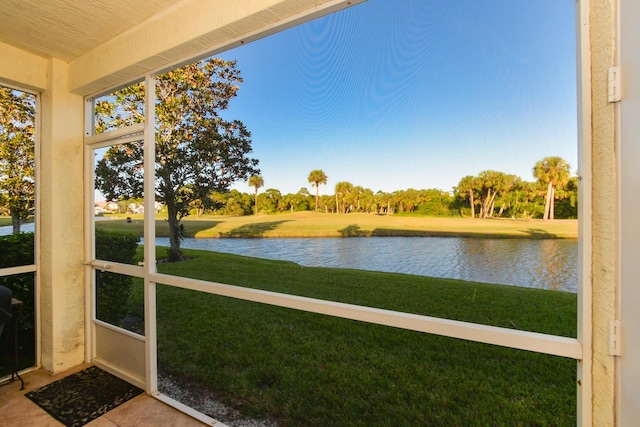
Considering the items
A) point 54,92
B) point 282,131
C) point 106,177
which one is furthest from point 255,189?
point 54,92

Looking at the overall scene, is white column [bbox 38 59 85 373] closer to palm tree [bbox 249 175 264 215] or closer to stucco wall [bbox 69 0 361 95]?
stucco wall [bbox 69 0 361 95]

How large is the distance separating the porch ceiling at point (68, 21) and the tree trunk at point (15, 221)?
1301 millimetres

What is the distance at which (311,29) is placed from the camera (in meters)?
2.54

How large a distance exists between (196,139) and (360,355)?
2.83 meters

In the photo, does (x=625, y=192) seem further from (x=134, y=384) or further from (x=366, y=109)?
(x=134, y=384)

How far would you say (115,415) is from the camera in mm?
1882

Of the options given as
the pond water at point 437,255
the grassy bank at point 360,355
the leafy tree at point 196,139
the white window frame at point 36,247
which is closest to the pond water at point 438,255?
the pond water at point 437,255

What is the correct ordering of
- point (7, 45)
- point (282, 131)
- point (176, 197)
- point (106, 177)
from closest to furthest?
point (7, 45) < point (106, 177) < point (176, 197) < point (282, 131)

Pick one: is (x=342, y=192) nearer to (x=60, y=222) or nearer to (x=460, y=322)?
(x=460, y=322)

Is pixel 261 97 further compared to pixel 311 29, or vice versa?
pixel 261 97

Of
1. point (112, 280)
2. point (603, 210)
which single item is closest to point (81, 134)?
point (112, 280)

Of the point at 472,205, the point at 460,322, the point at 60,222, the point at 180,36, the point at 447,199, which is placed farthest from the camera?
the point at 60,222

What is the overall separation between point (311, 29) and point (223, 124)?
55.2 inches

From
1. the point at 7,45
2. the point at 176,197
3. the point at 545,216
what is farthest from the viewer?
the point at 176,197
